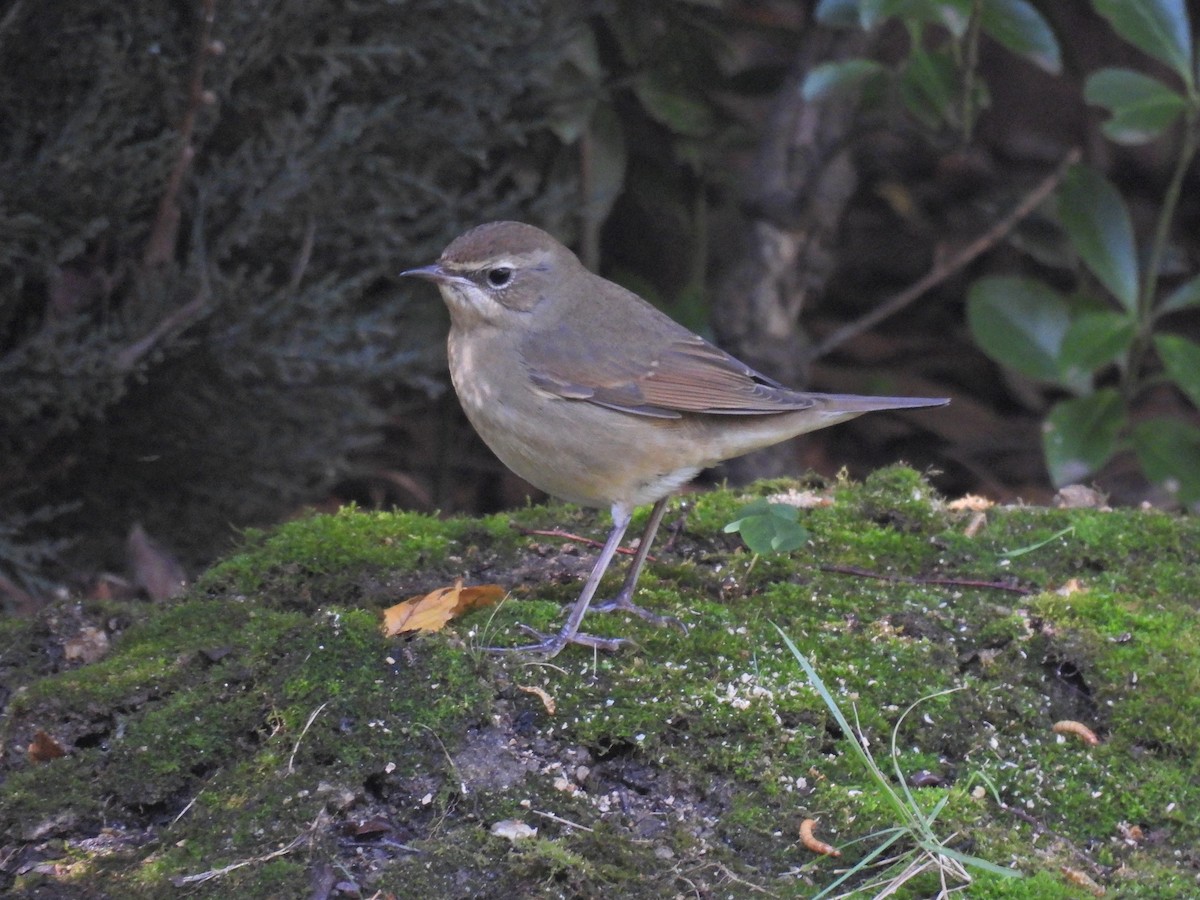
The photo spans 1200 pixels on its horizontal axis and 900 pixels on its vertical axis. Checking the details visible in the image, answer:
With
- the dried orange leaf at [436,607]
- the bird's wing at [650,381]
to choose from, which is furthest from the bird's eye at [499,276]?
the dried orange leaf at [436,607]

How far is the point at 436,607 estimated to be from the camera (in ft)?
11.7

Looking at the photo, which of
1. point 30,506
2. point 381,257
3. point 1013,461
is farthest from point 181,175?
point 1013,461

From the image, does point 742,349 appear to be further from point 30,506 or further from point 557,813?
point 557,813

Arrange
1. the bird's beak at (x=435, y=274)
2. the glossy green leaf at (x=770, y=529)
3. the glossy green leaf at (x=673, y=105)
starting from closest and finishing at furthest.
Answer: the glossy green leaf at (x=770, y=529), the bird's beak at (x=435, y=274), the glossy green leaf at (x=673, y=105)

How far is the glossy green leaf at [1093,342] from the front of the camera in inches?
233

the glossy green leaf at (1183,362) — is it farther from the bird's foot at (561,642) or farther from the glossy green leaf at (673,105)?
the bird's foot at (561,642)

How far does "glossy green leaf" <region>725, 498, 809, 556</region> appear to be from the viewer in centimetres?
372

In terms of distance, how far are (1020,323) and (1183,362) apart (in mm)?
841

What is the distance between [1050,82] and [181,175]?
22.5ft

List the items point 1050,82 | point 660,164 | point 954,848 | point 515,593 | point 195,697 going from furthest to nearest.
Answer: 1. point 1050,82
2. point 660,164
3. point 515,593
4. point 195,697
5. point 954,848

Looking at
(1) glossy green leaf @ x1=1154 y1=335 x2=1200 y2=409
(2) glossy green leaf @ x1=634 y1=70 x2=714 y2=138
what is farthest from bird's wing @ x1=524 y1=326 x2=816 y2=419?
(1) glossy green leaf @ x1=1154 y1=335 x2=1200 y2=409

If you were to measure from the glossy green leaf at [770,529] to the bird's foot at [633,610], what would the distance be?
0.31 meters

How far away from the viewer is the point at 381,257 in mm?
5477

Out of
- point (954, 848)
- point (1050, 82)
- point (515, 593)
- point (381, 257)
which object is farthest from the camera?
point (1050, 82)
